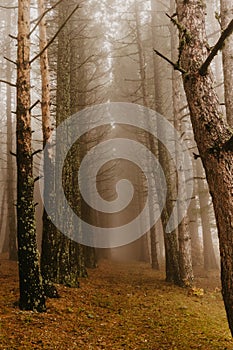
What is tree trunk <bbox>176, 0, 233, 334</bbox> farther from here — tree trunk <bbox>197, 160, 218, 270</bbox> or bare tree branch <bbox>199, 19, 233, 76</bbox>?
tree trunk <bbox>197, 160, 218, 270</bbox>

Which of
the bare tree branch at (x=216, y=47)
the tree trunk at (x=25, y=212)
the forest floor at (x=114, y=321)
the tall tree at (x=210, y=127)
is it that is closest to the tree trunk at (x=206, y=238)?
the forest floor at (x=114, y=321)

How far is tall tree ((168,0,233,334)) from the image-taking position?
434 cm

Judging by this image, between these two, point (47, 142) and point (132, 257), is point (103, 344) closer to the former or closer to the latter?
point (47, 142)

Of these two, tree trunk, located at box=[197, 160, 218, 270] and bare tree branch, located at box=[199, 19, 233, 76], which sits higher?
bare tree branch, located at box=[199, 19, 233, 76]

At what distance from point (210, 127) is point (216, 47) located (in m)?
1.04

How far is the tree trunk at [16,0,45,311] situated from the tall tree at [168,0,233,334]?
366cm

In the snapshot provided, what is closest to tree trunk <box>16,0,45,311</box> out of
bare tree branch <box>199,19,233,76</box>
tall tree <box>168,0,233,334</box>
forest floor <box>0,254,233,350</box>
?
forest floor <box>0,254,233,350</box>

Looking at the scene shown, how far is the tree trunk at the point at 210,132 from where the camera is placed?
171 inches

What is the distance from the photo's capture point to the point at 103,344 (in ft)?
18.9

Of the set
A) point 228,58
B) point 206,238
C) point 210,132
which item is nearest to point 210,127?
point 210,132

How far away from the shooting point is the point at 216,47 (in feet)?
13.6

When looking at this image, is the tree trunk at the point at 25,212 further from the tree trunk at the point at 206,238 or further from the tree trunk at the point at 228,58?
the tree trunk at the point at 206,238

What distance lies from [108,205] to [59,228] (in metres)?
18.6

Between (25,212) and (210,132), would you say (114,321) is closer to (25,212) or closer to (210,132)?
(25,212)
